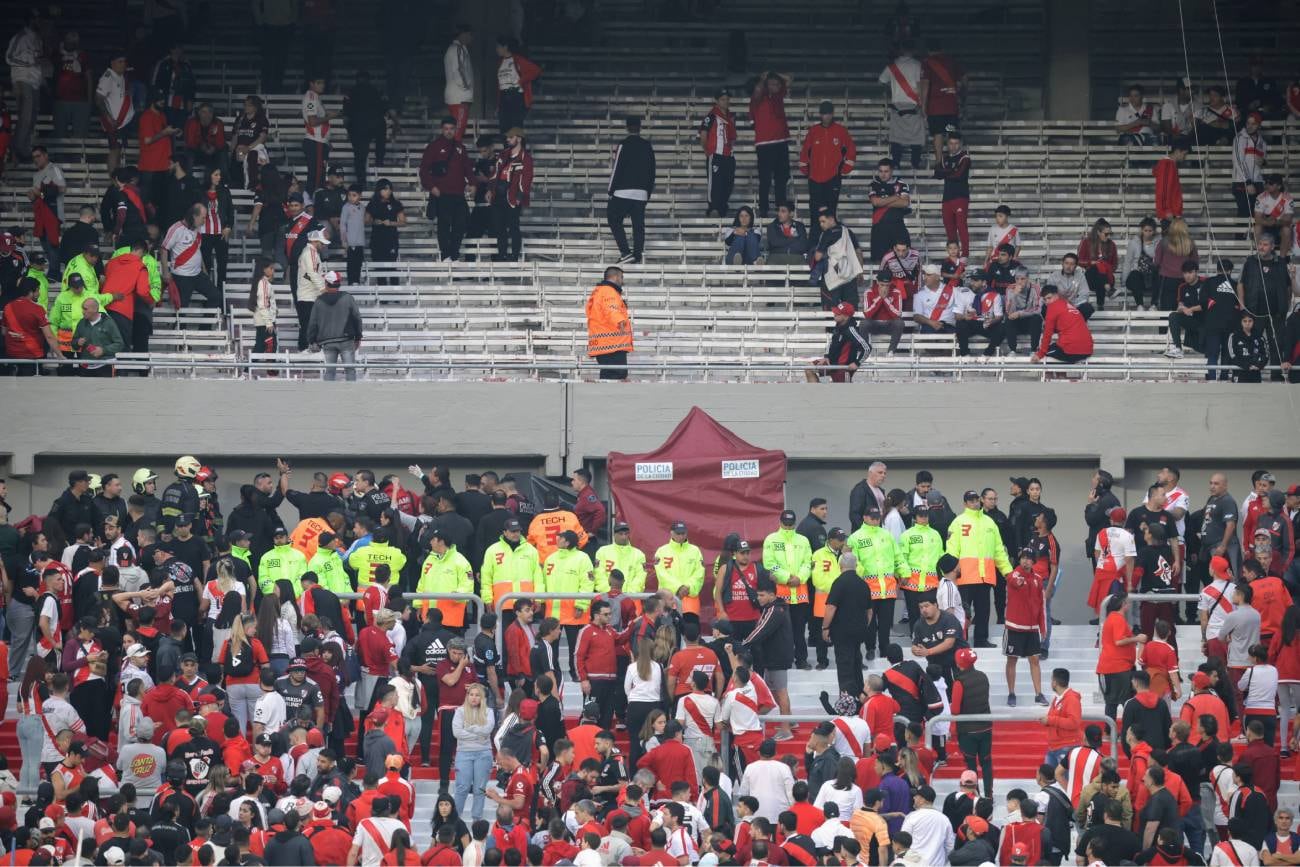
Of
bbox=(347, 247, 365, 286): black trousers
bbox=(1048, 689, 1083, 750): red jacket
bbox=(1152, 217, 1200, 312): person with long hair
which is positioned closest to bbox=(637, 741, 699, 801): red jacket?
bbox=(1048, 689, 1083, 750): red jacket

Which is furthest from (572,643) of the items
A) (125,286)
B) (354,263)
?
(354,263)

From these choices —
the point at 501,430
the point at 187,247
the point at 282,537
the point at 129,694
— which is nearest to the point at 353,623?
the point at 282,537

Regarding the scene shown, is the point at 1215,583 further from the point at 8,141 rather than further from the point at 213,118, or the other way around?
the point at 8,141

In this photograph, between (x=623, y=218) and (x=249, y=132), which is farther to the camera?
(x=249, y=132)

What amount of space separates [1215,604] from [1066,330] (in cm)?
528

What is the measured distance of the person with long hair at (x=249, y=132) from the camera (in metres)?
27.2

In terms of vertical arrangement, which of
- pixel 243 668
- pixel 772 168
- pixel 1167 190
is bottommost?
pixel 243 668

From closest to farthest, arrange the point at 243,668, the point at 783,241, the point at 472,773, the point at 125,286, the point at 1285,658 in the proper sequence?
the point at 472,773, the point at 243,668, the point at 1285,658, the point at 125,286, the point at 783,241

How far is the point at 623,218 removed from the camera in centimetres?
2733

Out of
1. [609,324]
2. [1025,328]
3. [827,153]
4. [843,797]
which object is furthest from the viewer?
[827,153]

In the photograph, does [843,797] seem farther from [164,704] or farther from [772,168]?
[772,168]

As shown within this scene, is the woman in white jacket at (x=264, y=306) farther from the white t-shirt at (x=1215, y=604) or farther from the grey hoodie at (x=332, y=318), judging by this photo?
the white t-shirt at (x=1215, y=604)

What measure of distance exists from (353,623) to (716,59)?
562 inches

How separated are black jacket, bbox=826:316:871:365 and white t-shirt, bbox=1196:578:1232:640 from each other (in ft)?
17.3
